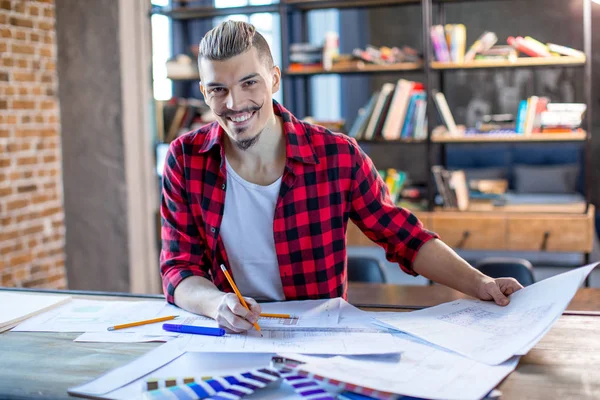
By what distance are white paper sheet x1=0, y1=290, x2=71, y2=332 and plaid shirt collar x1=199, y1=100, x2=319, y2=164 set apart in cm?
51

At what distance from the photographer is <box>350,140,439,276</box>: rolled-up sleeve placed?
171cm

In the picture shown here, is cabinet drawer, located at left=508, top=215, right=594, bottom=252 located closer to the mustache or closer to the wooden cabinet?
the wooden cabinet

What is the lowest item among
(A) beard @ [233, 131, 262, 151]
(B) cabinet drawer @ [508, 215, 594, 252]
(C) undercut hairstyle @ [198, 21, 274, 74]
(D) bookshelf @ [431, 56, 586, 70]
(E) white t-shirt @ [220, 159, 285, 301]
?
(B) cabinet drawer @ [508, 215, 594, 252]

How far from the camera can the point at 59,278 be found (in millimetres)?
4012

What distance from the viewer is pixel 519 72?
238 inches

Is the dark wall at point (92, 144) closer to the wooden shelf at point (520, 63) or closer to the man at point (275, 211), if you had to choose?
the wooden shelf at point (520, 63)

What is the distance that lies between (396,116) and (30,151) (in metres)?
2.01

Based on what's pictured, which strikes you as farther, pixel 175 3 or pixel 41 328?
pixel 175 3

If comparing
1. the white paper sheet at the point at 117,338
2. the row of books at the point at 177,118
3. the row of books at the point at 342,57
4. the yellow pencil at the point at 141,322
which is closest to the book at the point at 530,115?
the row of books at the point at 342,57

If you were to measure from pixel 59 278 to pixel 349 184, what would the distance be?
8.95ft

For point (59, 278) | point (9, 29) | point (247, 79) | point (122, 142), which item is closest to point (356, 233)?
point (122, 142)

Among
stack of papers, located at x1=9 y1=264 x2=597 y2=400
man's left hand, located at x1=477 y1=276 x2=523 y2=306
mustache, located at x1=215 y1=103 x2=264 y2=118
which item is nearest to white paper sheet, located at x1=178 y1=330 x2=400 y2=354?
stack of papers, located at x1=9 y1=264 x2=597 y2=400

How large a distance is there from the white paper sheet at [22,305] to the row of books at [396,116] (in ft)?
8.65

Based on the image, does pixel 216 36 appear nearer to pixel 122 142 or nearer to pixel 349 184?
pixel 349 184
